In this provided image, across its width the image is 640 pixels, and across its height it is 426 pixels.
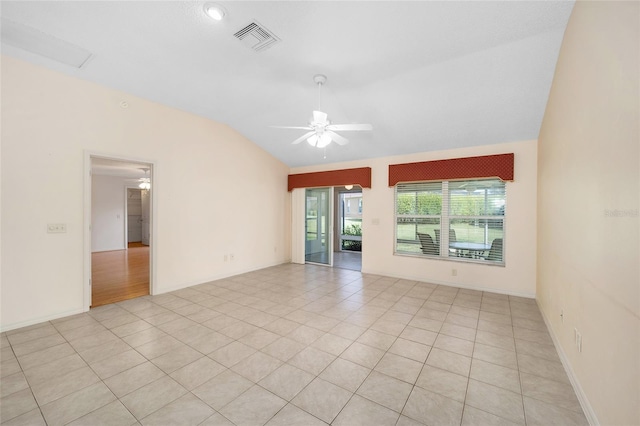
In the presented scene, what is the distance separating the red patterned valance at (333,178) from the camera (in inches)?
219

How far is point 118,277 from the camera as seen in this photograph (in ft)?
17.0

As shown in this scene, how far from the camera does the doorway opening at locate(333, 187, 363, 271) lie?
928cm

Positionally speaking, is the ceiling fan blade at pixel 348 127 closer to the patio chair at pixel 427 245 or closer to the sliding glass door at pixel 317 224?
the patio chair at pixel 427 245

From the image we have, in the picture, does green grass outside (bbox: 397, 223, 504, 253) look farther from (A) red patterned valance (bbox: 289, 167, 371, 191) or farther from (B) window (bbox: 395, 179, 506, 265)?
(A) red patterned valance (bbox: 289, 167, 371, 191)

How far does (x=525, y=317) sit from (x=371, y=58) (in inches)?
147

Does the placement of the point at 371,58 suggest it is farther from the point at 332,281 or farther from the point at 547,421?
the point at 332,281

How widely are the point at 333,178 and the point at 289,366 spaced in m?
4.32

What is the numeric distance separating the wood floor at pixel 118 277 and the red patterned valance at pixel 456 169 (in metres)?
5.03

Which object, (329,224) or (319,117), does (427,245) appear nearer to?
(329,224)

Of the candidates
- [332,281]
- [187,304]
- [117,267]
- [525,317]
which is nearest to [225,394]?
[187,304]

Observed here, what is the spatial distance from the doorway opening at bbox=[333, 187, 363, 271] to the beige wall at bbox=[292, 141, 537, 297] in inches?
128

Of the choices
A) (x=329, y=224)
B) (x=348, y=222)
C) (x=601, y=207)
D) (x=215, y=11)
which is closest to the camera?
(x=601, y=207)

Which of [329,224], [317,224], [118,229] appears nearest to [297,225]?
[317,224]

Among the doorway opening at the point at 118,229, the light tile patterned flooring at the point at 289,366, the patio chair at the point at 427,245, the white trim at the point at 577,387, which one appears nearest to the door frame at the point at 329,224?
the patio chair at the point at 427,245
